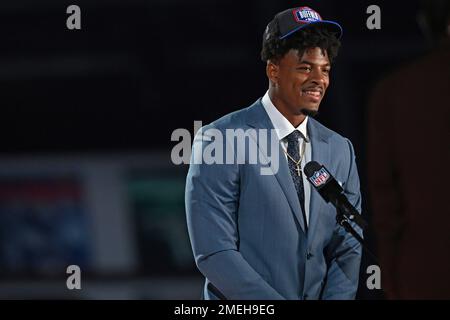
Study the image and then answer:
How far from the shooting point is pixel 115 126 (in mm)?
5301

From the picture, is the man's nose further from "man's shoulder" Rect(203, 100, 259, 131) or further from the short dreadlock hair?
"man's shoulder" Rect(203, 100, 259, 131)

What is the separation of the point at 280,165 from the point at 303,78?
0.20 m

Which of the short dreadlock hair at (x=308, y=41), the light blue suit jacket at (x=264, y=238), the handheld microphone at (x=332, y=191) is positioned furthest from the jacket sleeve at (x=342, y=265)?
the short dreadlock hair at (x=308, y=41)

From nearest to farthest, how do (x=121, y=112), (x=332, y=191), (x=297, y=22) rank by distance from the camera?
(x=332, y=191) → (x=297, y=22) → (x=121, y=112)

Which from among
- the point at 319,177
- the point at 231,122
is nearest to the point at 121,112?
the point at 231,122

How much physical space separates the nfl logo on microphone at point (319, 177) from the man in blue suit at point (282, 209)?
95mm

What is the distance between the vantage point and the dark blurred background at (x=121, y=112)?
188 inches

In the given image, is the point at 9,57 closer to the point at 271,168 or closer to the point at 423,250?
the point at 271,168

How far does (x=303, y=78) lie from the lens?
1749 millimetres

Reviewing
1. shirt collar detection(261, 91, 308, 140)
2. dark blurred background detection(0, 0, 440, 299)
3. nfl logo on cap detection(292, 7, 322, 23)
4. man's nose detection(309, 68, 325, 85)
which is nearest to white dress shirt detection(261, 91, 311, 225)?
shirt collar detection(261, 91, 308, 140)

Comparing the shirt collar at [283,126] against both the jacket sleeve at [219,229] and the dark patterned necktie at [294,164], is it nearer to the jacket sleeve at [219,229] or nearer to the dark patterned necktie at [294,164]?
the dark patterned necktie at [294,164]

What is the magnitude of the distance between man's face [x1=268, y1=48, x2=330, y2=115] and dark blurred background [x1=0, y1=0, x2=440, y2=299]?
2718mm

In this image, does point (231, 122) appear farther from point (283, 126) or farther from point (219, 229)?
point (219, 229)
